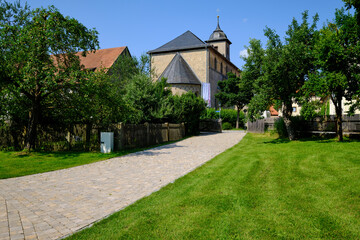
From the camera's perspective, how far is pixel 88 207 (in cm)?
497

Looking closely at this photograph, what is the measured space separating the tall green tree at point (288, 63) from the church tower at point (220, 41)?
142 ft

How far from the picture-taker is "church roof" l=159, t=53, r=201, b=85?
3924cm

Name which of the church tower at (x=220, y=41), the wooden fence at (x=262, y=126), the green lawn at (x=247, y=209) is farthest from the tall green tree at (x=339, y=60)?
the church tower at (x=220, y=41)

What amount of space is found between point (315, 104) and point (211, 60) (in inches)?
1257

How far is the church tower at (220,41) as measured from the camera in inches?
2319

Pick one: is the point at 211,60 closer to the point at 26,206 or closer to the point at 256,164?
the point at 256,164

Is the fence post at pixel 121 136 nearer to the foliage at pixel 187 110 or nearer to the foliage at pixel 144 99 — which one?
the foliage at pixel 144 99

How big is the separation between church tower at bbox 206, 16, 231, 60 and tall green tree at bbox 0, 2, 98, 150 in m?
49.0

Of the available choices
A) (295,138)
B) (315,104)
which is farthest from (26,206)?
(295,138)

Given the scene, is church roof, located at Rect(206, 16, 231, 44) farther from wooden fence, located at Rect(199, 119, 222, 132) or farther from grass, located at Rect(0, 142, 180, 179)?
grass, located at Rect(0, 142, 180, 179)

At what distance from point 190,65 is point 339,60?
108ft

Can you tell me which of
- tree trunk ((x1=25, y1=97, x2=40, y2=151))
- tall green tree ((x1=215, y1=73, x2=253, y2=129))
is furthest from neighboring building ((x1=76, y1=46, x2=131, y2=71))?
tree trunk ((x1=25, y1=97, x2=40, y2=151))

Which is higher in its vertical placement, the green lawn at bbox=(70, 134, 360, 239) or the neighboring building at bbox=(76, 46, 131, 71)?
the neighboring building at bbox=(76, 46, 131, 71)

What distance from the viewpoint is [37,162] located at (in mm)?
10445
